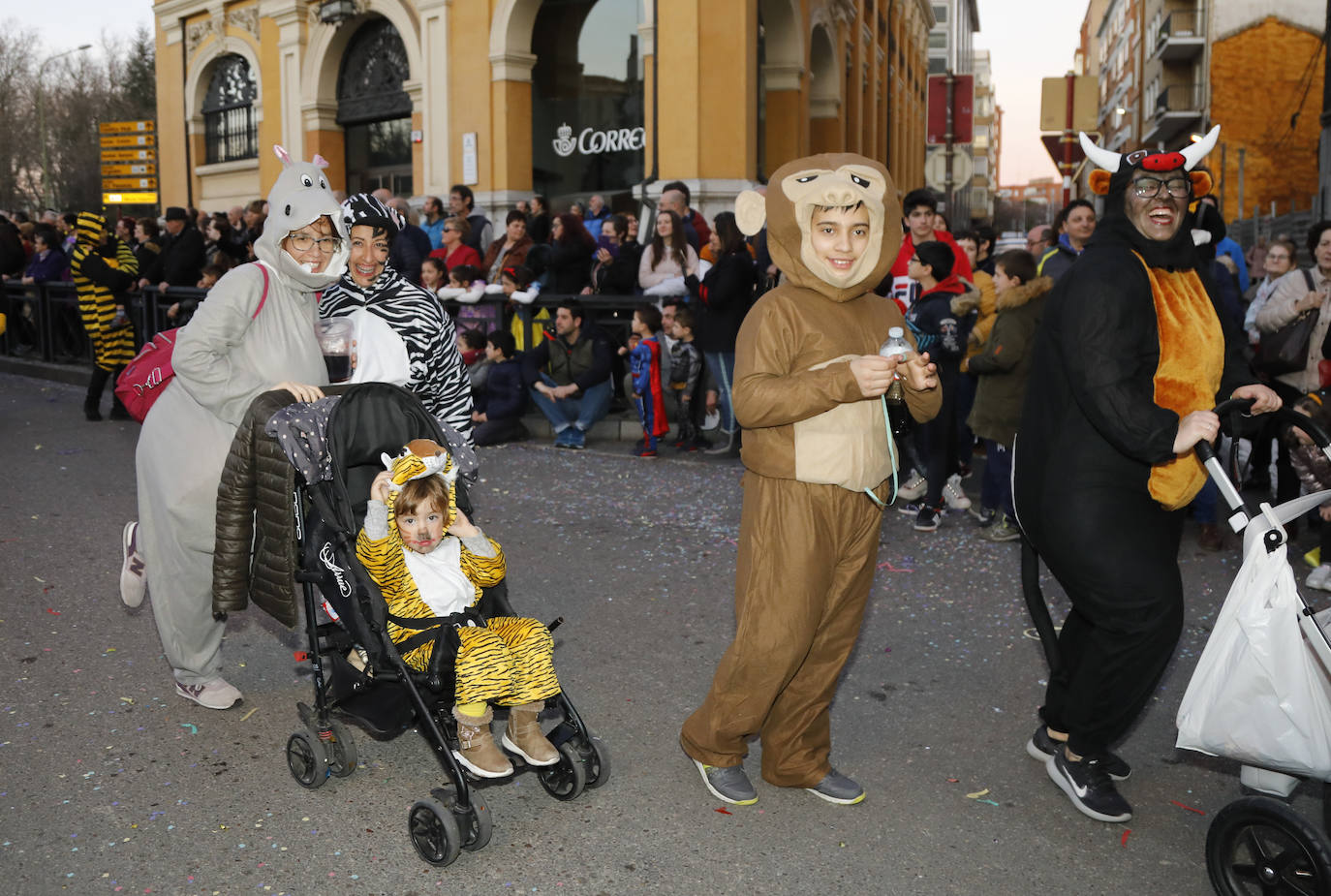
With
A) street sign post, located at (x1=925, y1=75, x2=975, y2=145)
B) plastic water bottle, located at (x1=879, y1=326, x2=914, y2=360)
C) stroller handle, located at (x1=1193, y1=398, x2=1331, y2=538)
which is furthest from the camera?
street sign post, located at (x1=925, y1=75, x2=975, y2=145)

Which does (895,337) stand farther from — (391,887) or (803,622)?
(391,887)

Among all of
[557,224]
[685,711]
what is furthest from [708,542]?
[557,224]

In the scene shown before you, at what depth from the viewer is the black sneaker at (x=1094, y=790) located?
3.64 metres

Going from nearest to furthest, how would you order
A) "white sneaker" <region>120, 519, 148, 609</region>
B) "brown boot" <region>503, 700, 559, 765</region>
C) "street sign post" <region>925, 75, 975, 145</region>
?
"brown boot" <region>503, 700, 559, 765</region> < "white sneaker" <region>120, 519, 148, 609</region> < "street sign post" <region>925, 75, 975, 145</region>

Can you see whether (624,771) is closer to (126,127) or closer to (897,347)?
(897,347)

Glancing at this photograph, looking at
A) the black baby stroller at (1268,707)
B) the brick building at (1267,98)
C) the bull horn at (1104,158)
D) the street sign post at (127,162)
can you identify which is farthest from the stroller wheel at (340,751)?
the brick building at (1267,98)

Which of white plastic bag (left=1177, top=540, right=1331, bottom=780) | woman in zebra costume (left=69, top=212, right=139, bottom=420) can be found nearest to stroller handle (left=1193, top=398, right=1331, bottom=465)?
white plastic bag (left=1177, top=540, right=1331, bottom=780)

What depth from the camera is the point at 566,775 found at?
3.74m

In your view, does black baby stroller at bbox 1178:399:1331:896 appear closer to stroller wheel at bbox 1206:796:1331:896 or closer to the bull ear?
stroller wheel at bbox 1206:796:1331:896

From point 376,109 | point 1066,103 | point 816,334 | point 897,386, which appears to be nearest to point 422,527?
point 816,334

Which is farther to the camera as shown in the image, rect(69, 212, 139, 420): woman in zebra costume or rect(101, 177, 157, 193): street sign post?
rect(101, 177, 157, 193): street sign post

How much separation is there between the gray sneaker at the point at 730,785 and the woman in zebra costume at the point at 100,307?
32.6 feet

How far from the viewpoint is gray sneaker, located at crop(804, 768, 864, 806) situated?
3754 mm

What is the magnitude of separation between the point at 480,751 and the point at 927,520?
14.4ft
